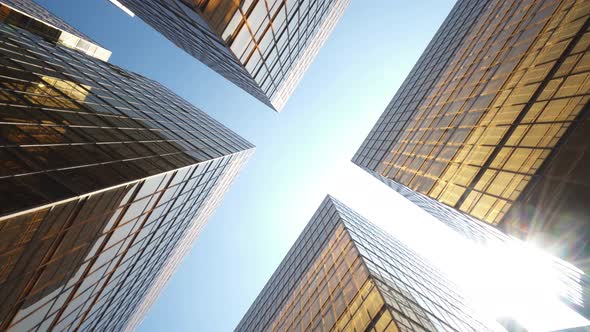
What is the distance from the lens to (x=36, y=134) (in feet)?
37.4

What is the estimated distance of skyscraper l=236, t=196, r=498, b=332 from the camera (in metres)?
15.0

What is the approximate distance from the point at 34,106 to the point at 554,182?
2284 centimetres

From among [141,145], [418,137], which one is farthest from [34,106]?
[418,137]

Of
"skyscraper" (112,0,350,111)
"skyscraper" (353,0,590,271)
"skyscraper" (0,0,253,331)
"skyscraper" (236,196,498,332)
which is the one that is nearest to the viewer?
"skyscraper" (0,0,253,331)

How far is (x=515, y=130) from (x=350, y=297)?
43.1ft

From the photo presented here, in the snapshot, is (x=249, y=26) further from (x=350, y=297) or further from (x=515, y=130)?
(x=515, y=130)

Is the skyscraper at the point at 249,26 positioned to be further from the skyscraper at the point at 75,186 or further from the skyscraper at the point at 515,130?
the skyscraper at the point at 515,130

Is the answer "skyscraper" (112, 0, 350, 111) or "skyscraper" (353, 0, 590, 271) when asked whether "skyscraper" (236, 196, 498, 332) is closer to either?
"skyscraper" (353, 0, 590, 271)

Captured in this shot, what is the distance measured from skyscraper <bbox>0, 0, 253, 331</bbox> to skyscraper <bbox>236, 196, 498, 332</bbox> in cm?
1166

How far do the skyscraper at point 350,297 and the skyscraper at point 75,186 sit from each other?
11.7 metres

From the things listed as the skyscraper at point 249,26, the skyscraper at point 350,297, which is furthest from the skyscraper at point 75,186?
the skyscraper at point 350,297

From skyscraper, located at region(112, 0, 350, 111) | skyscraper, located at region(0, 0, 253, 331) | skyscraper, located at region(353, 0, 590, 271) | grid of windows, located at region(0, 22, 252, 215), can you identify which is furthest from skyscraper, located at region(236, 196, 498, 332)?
skyscraper, located at region(112, 0, 350, 111)

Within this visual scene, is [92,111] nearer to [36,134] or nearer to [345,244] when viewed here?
[36,134]

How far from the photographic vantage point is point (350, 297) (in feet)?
55.8
